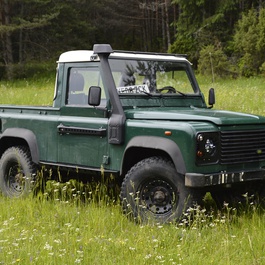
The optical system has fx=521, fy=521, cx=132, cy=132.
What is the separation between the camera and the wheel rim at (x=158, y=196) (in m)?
5.27

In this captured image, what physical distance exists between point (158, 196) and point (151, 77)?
176cm

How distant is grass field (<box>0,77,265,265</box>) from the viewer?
13.7ft

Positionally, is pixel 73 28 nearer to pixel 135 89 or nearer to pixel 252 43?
pixel 252 43

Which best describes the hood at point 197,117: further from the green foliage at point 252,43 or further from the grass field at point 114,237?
the green foliage at point 252,43

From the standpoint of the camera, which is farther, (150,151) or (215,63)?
(215,63)

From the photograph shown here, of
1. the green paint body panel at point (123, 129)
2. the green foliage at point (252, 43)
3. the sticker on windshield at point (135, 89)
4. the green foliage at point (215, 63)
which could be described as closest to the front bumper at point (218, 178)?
the green paint body panel at point (123, 129)

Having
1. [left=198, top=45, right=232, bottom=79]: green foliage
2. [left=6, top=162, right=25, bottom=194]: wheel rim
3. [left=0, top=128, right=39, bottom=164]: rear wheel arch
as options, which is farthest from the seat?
[left=198, top=45, right=232, bottom=79]: green foliage

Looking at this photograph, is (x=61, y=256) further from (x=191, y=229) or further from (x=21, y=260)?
(x=191, y=229)

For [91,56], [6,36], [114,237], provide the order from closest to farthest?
1. [114,237]
2. [91,56]
3. [6,36]

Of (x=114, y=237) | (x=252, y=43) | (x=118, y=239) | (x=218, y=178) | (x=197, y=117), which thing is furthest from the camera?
(x=252, y=43)

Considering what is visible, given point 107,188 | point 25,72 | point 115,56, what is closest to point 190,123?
point 115,56

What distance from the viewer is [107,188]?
6734 millimetres

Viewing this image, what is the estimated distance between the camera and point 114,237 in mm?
4828

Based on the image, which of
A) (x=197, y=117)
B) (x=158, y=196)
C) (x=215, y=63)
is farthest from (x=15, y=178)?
(x=215, y=63)
